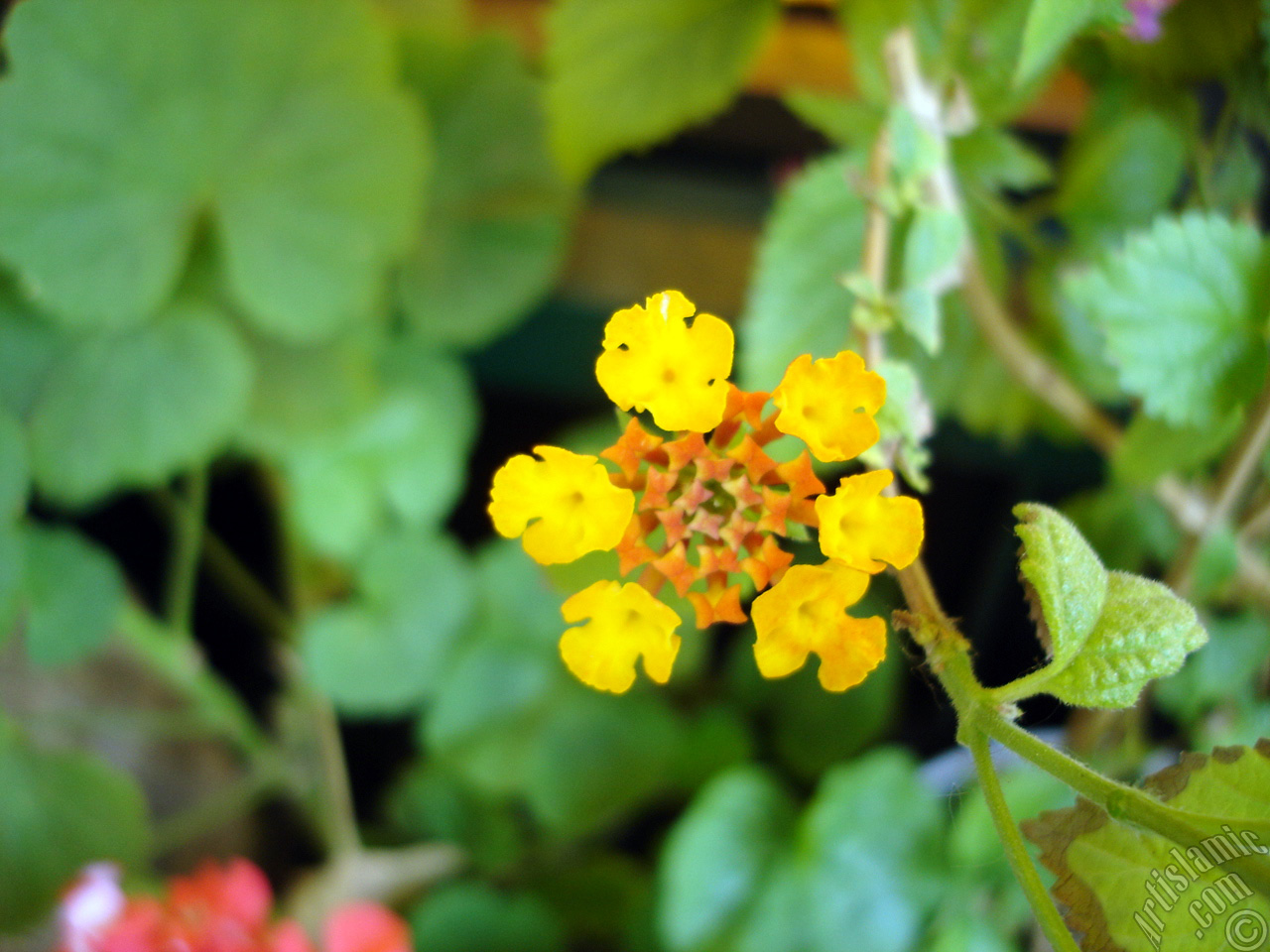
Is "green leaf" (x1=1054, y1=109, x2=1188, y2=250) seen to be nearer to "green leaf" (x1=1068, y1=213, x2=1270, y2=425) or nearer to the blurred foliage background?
the blurred foliage background

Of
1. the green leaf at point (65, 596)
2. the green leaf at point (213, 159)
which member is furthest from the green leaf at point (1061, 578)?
the green leaf at point (65, 596)

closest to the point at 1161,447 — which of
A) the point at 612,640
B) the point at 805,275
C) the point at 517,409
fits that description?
the point at 805,275

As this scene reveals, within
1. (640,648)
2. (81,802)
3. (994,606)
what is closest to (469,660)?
(81,802)

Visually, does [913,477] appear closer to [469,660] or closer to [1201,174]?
[1201,174]

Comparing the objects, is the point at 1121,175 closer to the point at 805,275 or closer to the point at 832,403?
the point at 805,275

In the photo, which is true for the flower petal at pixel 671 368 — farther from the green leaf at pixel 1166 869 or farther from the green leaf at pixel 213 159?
the green leaf at pixel 213 159

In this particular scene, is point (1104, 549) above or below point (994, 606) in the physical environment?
above
